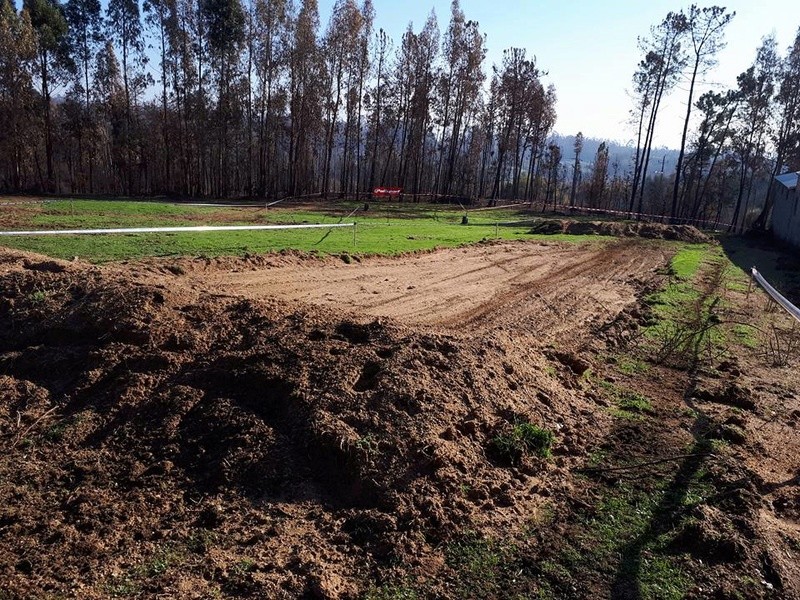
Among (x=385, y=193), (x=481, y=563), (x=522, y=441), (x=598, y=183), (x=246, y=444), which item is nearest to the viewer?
(x=481, y=563)

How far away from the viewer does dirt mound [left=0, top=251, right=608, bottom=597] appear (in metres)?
3.66

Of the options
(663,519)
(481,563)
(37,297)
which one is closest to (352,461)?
(481,563)

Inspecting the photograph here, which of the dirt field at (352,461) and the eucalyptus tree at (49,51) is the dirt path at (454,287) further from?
the eucalyptus tree at (49,51)

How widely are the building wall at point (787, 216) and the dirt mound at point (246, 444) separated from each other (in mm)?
26760

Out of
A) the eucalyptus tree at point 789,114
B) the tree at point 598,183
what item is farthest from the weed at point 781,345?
the tree at point 598,183

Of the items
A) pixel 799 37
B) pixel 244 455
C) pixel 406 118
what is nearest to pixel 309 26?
pixel 406 118

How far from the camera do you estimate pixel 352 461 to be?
4.46 metres

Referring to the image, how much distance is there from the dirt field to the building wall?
77.7 feet

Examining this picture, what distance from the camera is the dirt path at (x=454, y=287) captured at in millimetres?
10273

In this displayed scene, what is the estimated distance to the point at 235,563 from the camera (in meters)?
3.58

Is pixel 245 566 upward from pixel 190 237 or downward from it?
downward

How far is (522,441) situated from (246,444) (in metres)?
2.49

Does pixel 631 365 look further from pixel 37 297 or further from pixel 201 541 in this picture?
pixel 37 297

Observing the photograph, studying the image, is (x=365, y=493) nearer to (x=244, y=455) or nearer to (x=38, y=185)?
(x=244, y=455)
